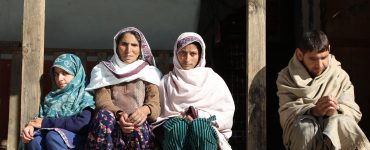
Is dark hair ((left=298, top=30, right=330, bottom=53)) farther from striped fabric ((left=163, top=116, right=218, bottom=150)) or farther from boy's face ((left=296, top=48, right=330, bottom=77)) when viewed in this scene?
striped fabric ((left=163, top=116, right=218, bottom=150))

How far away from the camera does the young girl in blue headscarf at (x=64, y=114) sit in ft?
13.6

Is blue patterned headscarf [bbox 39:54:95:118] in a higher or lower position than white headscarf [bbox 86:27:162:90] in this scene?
lower

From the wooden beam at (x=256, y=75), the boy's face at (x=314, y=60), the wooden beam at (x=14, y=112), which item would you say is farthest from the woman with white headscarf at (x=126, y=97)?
the boy's face at (x=314, y=60)

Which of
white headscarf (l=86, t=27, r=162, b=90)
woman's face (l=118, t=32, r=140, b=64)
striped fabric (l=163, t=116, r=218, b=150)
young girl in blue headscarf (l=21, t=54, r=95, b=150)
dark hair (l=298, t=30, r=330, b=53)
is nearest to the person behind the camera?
striped fabric (l=163, t=116, r=218, b=150)

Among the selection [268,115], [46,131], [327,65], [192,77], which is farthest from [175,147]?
[268,115]

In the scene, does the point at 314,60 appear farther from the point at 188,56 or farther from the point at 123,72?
the point at 123,72

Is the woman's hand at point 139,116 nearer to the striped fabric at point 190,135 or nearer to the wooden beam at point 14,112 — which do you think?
the striped fabric at point 190,135

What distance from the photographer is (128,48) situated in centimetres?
452

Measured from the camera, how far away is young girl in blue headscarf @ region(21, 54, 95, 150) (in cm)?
415

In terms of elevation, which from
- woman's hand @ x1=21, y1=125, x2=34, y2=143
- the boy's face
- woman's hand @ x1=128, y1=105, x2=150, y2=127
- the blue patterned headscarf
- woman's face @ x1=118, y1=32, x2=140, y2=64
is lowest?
woman's hand @ x1=21, y1=125, x2=34, y2=143

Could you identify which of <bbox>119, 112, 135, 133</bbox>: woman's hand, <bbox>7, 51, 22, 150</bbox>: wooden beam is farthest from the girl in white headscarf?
<bbox>7, 51, 22, 150</bbox>: wooden beam

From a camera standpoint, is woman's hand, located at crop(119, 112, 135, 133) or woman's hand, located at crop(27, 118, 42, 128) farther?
woman's hand, located at crop(27, 118, 42, 128)

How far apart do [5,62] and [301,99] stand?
12.0ft

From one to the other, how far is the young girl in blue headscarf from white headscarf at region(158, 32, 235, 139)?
61 cm
